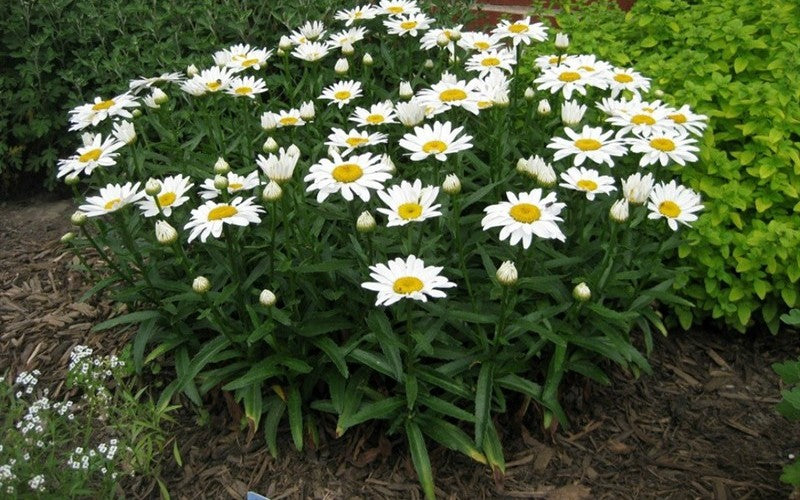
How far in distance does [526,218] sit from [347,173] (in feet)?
2.08

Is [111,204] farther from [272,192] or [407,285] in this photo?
[407,285]

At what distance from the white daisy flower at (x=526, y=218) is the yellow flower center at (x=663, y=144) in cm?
58

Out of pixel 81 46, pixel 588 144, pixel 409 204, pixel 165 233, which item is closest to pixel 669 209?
pixel 588 144

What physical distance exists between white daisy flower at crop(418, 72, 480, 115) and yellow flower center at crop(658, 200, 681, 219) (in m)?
0.78

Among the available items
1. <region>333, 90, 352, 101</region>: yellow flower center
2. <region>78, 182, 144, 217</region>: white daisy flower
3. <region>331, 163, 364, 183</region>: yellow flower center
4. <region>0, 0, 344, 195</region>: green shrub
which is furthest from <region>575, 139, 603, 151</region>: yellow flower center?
<region>0, 0, 344, 195</region>: green shrub

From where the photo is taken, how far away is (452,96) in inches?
117

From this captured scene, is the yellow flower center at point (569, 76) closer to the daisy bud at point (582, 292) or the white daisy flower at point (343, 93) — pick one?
the white daisy flower at point (343, 93)

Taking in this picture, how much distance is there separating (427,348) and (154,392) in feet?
4.29

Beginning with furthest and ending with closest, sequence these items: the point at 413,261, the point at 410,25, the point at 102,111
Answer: the point at 410,25, the point at 102,111, the point at 413,261

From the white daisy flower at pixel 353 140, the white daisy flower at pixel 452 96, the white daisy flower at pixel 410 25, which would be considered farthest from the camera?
the white daisy flower at pixel 410 25

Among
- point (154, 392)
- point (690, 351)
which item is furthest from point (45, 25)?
point (690, 351)

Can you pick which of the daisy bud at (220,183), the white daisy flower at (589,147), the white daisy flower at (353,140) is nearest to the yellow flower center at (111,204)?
the daisy bud at (220,183)

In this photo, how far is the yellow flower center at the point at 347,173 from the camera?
2.54 metres

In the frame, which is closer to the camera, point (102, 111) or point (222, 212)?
point (222, 212)
